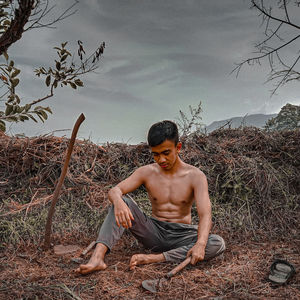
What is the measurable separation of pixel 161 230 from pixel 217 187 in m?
1.65

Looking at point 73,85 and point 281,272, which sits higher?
point 73,85

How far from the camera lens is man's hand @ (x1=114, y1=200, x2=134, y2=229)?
2.40m

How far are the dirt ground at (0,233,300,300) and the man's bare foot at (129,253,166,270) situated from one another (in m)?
0.05

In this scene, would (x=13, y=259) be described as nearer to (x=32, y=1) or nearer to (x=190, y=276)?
(x=190, y=276)

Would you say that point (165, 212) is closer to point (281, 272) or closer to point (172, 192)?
point (172, 192)

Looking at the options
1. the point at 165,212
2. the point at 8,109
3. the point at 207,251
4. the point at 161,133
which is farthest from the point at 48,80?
the point at 207,251

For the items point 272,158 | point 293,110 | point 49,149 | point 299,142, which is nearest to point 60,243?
point 49,149

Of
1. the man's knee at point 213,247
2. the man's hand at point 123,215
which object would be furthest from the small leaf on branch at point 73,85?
the man's knee at point 213,247

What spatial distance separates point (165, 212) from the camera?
2.83 metres

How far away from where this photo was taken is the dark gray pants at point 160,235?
254 centimetres

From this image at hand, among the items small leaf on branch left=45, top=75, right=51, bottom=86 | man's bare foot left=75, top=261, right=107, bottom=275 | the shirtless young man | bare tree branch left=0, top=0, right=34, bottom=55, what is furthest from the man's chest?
bare tree branch left=0, top=0, right=34, bottom=55

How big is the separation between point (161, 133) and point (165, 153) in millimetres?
182

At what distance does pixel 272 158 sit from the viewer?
4762 millimetres

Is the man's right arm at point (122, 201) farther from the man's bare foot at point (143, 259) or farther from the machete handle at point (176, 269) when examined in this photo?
the machete handle at point (176, 269)
